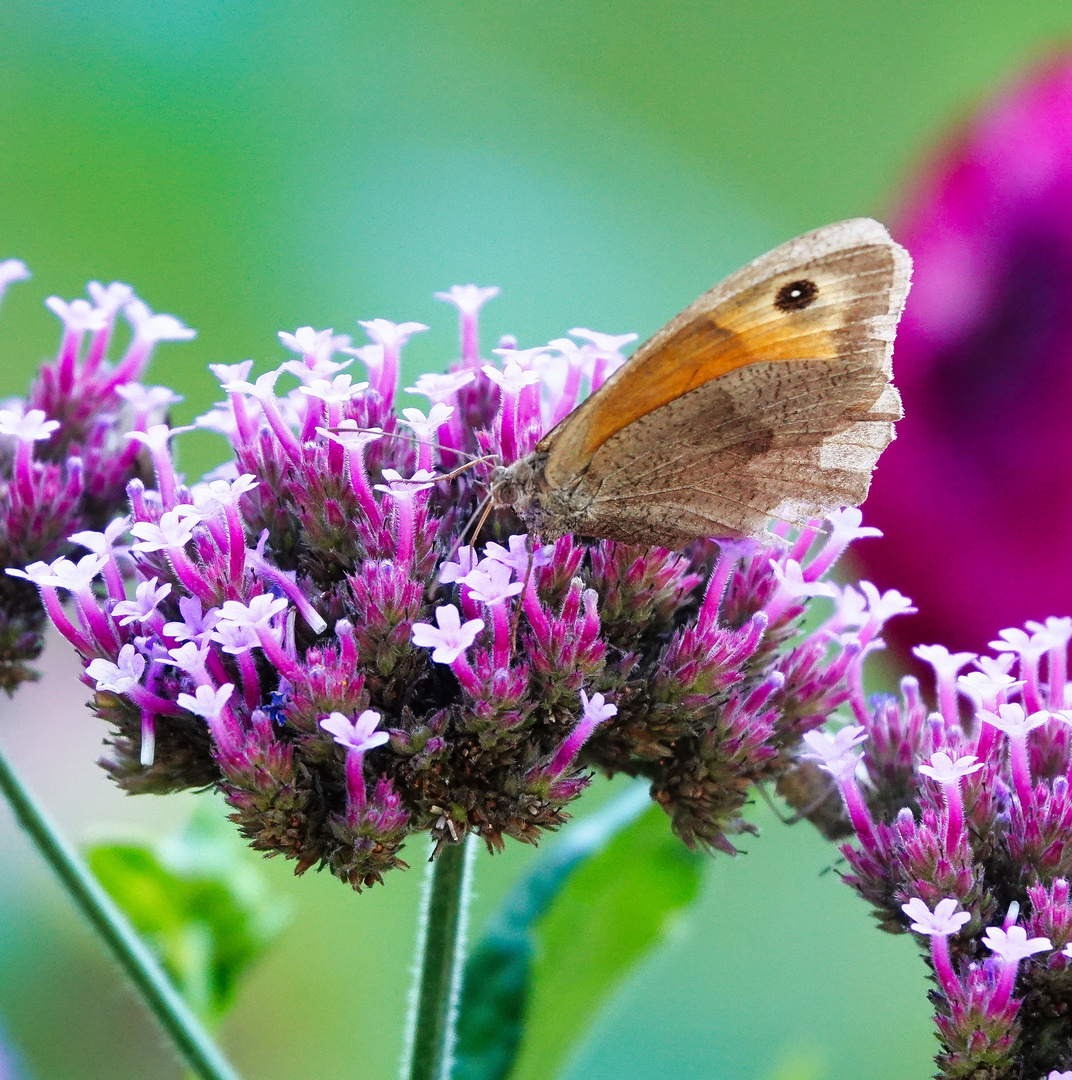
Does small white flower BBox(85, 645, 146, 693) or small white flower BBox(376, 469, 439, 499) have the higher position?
small white flower BBox(376, 469, 439, 499)

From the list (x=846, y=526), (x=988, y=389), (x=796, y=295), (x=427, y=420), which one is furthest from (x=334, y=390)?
(x=988, y=389)

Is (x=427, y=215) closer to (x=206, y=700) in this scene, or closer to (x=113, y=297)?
(x=113, y=297)

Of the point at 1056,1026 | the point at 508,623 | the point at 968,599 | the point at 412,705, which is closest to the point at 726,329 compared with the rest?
the point at 508,623

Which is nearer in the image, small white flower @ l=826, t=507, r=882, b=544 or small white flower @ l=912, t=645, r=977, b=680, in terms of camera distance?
small white flower @ l=912, t=645, r=977, b=680

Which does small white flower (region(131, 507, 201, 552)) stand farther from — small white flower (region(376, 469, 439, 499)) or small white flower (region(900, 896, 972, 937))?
small white flower (region(900, 896, 972, 937))

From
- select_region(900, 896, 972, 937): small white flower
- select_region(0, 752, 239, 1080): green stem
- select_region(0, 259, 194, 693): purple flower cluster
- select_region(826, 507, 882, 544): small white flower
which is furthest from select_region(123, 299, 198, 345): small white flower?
select_region(900, 896, 972, 937): small white flower

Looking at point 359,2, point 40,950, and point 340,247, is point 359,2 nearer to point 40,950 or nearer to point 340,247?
point 340,247
